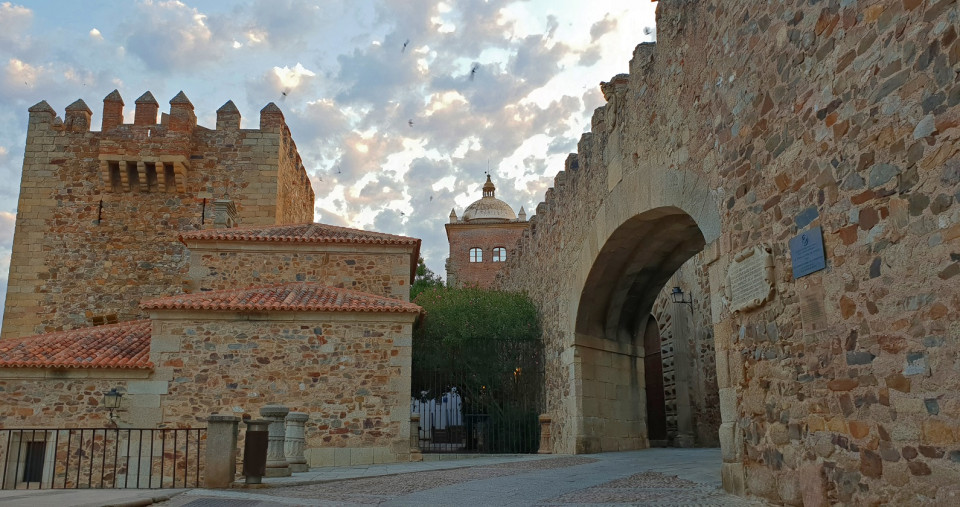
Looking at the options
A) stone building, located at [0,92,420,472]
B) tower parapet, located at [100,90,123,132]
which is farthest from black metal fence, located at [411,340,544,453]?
tower parapet, located at [100,90,123,132]

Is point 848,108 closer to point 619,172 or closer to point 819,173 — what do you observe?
point 819,173

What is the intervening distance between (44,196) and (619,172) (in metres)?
16.5

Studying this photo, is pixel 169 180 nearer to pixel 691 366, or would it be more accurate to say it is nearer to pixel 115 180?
pixel 115 180

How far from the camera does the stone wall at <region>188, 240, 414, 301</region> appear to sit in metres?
14.2

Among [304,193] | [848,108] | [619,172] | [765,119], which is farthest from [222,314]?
[304,193]

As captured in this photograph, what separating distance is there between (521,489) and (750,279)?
9.29 ft

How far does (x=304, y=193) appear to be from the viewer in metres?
23.6

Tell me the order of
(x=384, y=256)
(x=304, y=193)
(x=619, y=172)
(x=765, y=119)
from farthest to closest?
1. (x=304, y=193)
2. (x=384, y=256)
3. (x=619, y=172)
4. (x=765, y=119)

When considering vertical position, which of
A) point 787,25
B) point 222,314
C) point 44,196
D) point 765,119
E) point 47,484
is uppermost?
point 44,196

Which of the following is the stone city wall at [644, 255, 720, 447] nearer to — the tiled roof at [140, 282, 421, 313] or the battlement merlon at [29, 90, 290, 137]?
the tiled roof at [140, 282, 421, 313]

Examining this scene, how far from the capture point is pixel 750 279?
19.2 feet

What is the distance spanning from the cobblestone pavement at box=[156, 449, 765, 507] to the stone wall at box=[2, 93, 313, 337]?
1252 cm

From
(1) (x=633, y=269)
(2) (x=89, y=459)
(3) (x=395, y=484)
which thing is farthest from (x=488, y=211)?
(3) (x=395, y=484)

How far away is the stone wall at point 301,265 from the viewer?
14.2 m
